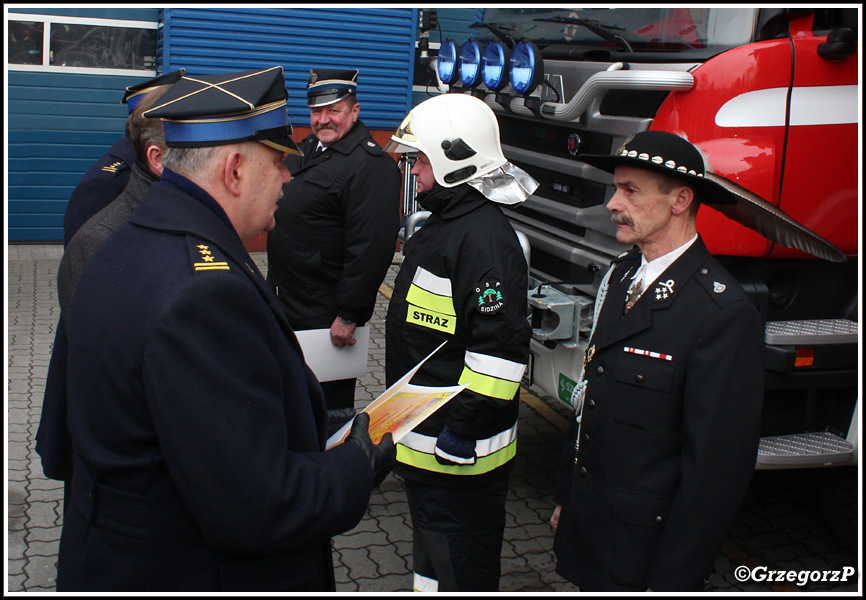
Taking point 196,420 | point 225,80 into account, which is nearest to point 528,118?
point 225,80

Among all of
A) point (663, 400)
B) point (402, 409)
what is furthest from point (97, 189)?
point (663, 400)

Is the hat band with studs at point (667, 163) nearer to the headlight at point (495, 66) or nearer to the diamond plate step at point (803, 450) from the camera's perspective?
the diamond plate step at point (803, 450)

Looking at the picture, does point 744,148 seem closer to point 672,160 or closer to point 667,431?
point 672,160

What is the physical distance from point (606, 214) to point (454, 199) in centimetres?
117

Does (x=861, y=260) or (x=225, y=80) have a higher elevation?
(x=225, y=80)

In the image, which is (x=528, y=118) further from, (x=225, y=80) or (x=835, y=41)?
(x=225, y=80)

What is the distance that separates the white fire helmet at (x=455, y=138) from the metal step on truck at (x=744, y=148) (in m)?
0.71

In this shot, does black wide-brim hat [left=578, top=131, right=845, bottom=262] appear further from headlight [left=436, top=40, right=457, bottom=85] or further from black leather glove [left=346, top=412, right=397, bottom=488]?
headlight [left=436, top=40, right=457, bottom=85]

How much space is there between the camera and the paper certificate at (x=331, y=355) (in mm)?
4328

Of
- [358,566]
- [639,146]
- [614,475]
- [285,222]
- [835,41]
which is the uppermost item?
[835,41]

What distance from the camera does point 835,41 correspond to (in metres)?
3.10

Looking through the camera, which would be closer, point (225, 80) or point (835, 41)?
point (225, 80)

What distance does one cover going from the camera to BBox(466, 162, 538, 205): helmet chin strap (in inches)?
118

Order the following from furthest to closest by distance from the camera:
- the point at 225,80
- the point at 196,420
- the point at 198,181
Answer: the point at 225,80 < the point at 198,181 < the point at 196,420
